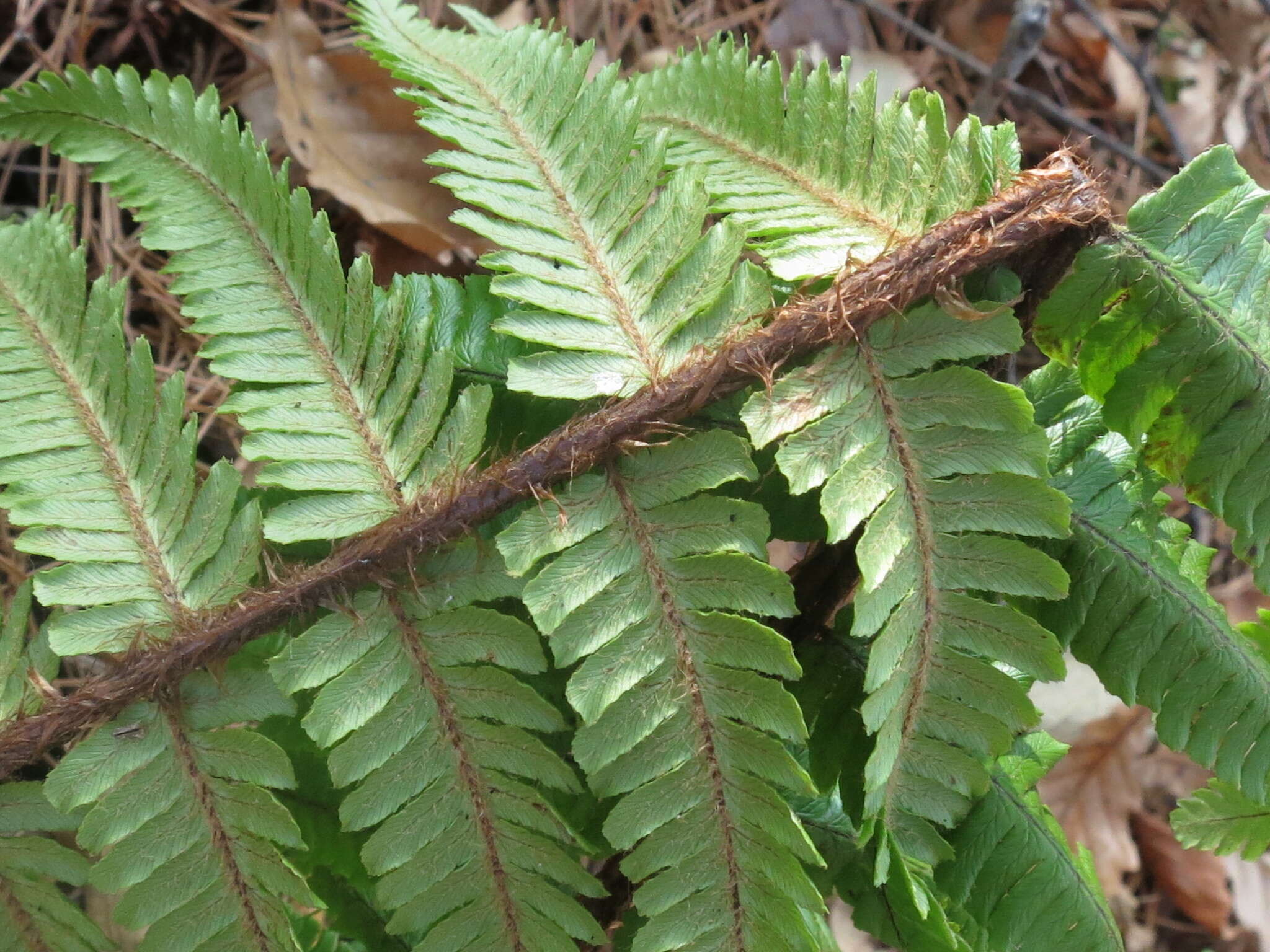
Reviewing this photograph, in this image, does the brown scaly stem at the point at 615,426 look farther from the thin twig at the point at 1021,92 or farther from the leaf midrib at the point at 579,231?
the thin twig at the point at 1021,92

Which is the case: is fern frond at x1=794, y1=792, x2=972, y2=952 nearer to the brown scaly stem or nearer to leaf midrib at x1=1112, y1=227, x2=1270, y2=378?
the brown scaly stem

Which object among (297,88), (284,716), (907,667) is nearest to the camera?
(907,667)

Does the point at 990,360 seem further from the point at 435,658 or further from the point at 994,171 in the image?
the point at 435,658

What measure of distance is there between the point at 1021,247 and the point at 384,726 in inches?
39.5

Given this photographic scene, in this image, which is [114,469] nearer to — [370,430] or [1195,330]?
[370,430]

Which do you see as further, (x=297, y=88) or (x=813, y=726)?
(x=297, y=88)

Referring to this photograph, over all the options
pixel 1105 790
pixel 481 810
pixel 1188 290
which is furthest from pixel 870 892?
pixel 1105 790

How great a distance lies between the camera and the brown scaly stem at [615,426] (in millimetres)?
1249

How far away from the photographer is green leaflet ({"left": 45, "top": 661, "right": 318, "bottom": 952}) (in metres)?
1.23

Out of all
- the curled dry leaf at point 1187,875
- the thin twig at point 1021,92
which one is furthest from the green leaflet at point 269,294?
the curled dry leaf at point 1187,875

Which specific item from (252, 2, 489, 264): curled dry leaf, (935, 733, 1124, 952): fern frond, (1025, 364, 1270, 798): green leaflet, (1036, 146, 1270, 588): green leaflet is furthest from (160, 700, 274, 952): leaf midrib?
(252, 2, 489, 264): curled dry leaf

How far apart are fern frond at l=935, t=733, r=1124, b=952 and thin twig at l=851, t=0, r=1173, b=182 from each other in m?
2.09

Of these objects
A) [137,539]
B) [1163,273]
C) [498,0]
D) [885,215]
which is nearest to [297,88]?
[498,0]

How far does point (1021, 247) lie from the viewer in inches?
49.4
